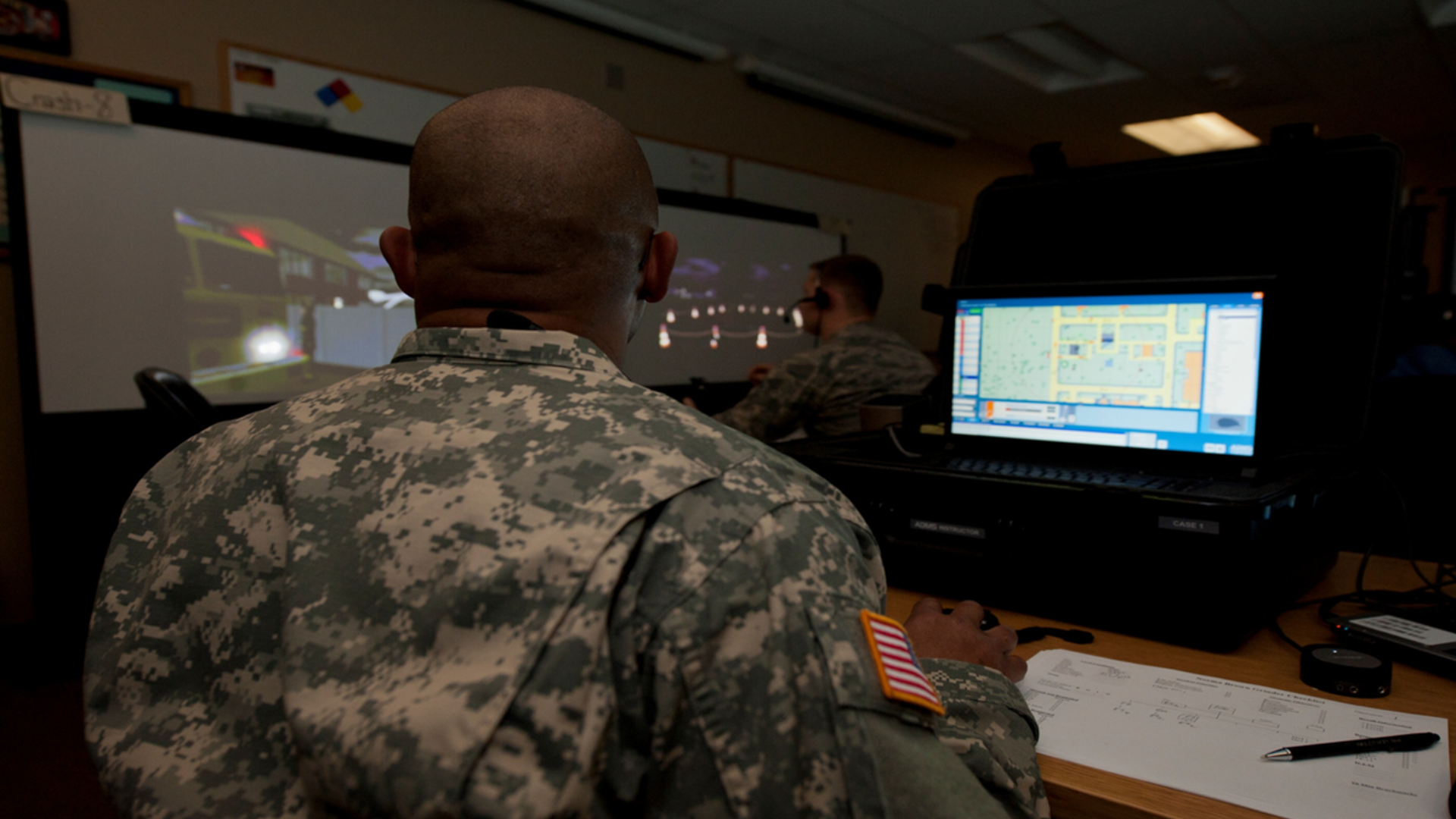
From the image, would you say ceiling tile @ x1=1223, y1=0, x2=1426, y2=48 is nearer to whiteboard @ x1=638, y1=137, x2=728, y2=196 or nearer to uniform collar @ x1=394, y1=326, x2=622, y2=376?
whiteboard @ x1=638, y1=137, x2=728, y2=196

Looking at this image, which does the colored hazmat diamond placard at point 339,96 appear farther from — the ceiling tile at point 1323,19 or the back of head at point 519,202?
the ceiling tile at point 1323,19

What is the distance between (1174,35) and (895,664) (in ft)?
13.7

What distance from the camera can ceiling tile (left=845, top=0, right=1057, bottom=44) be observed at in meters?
3.38

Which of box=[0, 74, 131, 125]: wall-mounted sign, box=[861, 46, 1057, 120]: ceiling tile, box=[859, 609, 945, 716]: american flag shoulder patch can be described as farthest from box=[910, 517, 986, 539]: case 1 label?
box=[861, 46, 1057, 120]: ceiling tile

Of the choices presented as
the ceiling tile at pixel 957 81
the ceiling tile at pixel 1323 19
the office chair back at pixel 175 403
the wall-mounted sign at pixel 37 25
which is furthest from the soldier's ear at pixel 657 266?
the ceiling tile at pixel 957 81

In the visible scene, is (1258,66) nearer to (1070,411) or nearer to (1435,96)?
(1435,96)

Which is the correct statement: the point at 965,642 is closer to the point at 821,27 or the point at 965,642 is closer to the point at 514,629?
the point at 514,629

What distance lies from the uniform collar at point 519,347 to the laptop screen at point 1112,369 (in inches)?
27.6

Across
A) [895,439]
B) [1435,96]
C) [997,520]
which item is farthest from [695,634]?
[1435,96]

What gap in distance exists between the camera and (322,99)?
278cm

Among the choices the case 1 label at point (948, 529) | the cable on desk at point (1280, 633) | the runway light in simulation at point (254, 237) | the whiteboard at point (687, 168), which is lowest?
the cable on desk at point (1280, 633)

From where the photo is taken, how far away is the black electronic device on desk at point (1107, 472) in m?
0.82

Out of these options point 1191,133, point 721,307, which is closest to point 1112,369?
point 721,307

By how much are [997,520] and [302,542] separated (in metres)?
0.71
